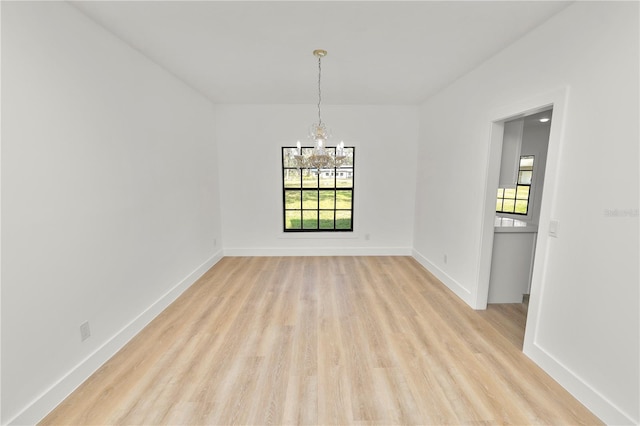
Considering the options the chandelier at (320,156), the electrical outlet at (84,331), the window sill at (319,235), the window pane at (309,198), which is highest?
the chandelier at (320,156)

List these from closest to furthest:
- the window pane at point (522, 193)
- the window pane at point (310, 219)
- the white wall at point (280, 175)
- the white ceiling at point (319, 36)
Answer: the white ceiling at point (319, 36)
the white wall at point (280, 175)
the window pane at point (522, 193)
the window pane at point (310, 219)

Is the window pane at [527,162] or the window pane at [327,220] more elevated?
the window pane at [527,162]

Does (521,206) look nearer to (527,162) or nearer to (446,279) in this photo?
(527,162)

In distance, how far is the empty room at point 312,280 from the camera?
154cm

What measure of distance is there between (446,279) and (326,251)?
2124mm

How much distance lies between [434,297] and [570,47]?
265 centimetres

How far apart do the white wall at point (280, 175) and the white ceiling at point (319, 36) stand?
1160 millimetres

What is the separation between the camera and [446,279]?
354 cm

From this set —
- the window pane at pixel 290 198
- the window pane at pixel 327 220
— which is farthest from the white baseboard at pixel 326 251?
the window pane at pixel 327 220

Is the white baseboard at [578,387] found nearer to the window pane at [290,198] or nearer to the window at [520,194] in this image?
the window at [520,194]

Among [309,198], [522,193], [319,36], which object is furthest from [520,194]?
[319,36]

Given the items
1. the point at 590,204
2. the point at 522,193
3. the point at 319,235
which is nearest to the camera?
the point at 590,204

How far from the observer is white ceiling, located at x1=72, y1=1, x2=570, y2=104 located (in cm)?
185

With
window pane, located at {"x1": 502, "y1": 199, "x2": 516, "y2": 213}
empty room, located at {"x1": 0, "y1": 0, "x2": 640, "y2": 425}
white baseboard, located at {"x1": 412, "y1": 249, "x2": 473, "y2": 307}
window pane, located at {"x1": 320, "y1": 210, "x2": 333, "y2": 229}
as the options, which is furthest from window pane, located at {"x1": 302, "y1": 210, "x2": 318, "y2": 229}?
empty room, located at {"x1": 0, "y1": 0, "x2": 640, "y2": 425}
